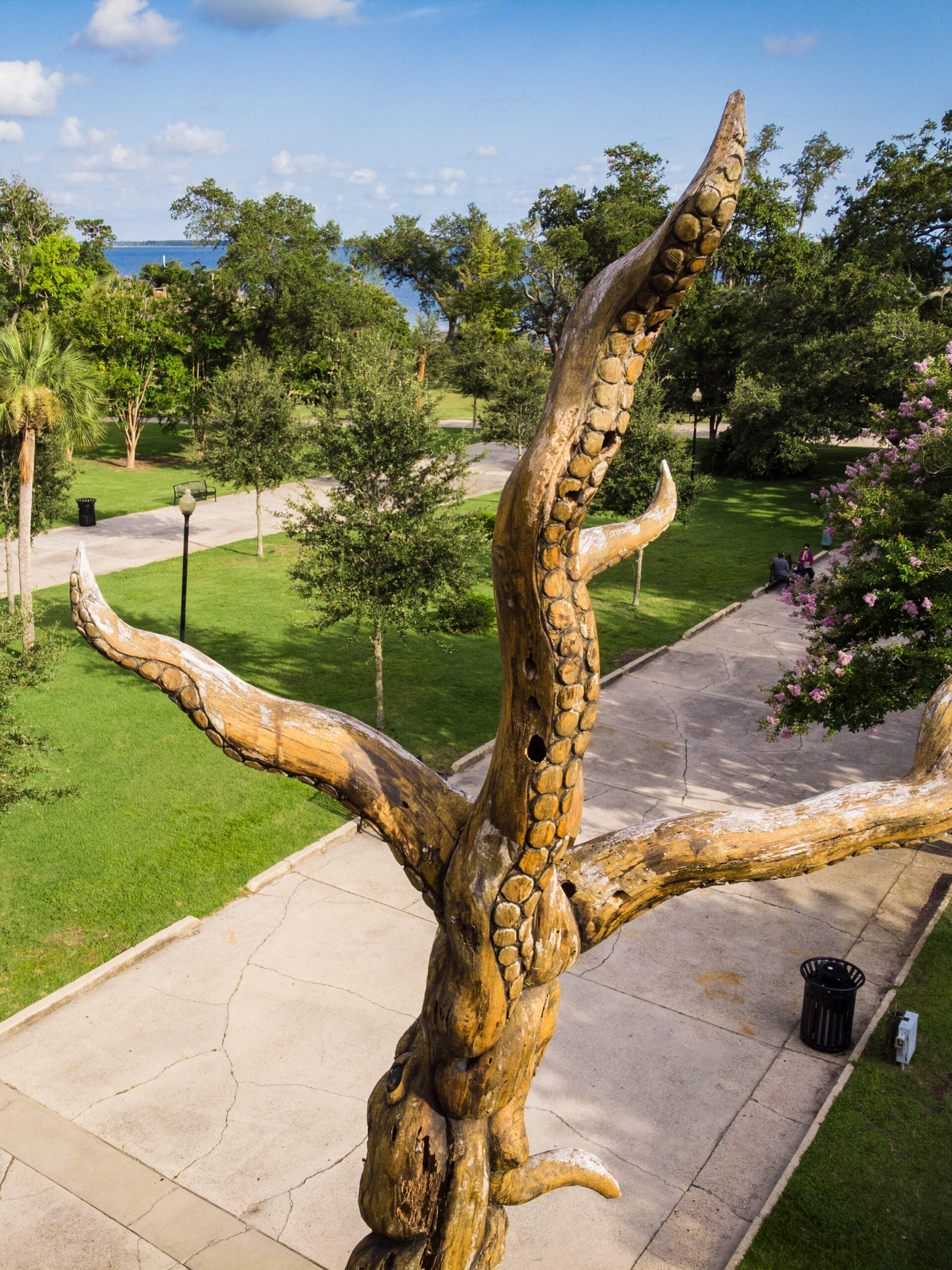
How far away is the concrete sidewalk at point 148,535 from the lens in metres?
24.6

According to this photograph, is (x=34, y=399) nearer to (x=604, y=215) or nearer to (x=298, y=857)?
(x=298, y=857)

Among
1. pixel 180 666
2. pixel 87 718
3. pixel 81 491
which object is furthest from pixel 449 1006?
pixel 81 491

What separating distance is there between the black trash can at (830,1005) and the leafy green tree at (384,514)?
720 cm

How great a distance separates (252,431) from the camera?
80.3 feet

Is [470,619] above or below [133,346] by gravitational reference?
below

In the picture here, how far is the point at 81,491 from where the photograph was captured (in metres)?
33.2

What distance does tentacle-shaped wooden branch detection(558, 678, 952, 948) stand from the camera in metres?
3.53

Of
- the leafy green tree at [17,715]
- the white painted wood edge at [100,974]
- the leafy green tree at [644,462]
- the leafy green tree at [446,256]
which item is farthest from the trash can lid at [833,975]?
the leafy green tree at [446,256]

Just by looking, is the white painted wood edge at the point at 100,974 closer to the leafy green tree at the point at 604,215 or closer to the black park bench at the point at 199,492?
the black park bench at the point at 199,492

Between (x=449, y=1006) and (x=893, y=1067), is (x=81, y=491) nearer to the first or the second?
(x=893, y=1067)

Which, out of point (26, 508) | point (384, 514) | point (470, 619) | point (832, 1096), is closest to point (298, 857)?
point (384, 514)

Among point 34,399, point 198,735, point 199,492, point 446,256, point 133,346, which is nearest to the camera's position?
point 198,735

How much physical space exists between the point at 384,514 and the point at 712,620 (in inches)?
427

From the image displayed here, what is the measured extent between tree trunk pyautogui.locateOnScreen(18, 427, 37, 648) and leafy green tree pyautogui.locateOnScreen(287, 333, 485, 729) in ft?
18.2
